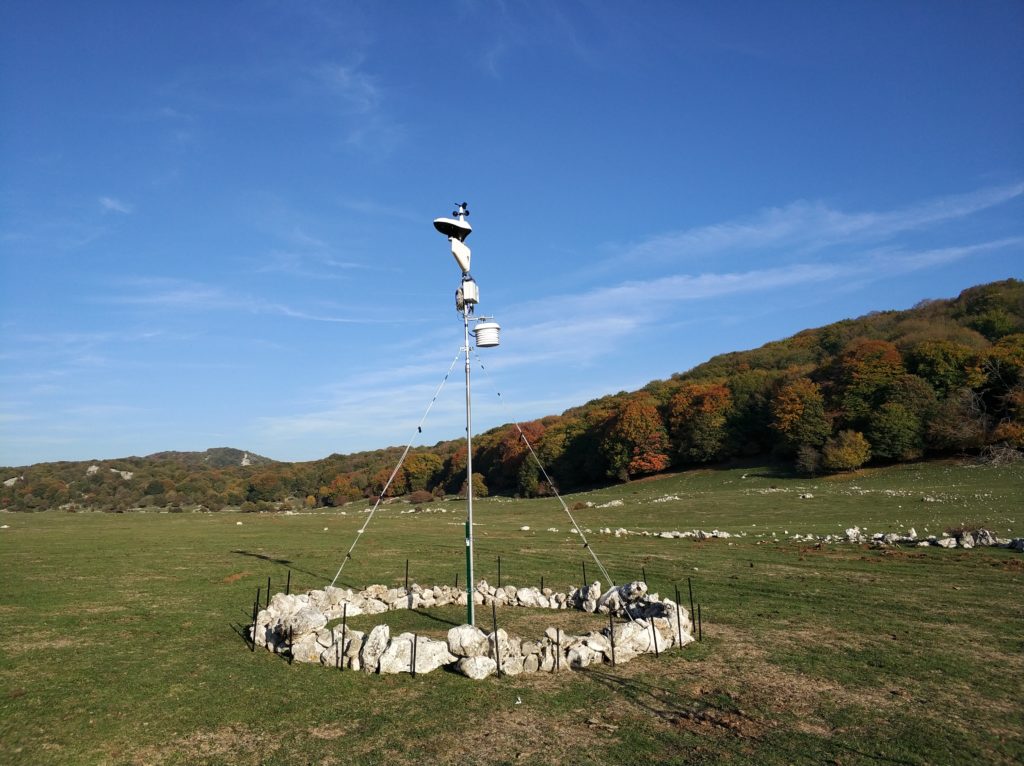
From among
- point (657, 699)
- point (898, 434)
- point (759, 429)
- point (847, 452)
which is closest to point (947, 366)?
point (898, 434)

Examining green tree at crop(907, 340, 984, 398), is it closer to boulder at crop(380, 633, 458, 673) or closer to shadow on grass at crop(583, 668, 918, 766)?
shadow on grass at crop(583, 668, 918, 766)

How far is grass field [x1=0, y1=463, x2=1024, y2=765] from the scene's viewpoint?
25.8ft

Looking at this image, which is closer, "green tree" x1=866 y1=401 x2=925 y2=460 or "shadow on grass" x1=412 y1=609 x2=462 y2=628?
"shadow on grass" x1=412 y1=609 x2=462 y2=628

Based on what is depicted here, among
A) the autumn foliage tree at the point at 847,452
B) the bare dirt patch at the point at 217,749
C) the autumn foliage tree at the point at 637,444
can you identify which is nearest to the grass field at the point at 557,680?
the bare dirt patch at the point at 217,749

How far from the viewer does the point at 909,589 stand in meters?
17.3

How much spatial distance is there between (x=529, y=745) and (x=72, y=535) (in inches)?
1512

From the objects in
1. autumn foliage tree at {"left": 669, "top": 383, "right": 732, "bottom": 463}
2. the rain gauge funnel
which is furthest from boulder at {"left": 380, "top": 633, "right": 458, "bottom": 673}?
autumn foliage tree at {"left": 669, "top": 383, "right": 732, "bottom": 463}

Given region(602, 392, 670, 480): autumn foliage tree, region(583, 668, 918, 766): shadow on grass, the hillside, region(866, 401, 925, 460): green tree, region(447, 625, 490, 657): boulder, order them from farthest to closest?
the hillside → region(602, 392, 670, 480): autumn foliage tree → region(866, 401, 925, 460): green tree → region(447, 625, 490, 657): boulder → region(583, 668, 918, 766): shadow on grass

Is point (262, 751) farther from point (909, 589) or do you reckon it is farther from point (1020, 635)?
point (909, 589)

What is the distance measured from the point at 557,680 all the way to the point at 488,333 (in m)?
7.13

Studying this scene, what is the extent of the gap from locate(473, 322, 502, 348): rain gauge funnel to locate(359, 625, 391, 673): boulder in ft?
20.5

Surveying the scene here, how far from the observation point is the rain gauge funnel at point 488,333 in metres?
13.8

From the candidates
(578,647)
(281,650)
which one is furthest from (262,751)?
(578,647)

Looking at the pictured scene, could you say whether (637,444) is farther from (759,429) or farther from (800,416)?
(800,416)
